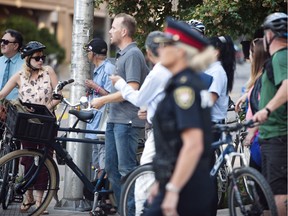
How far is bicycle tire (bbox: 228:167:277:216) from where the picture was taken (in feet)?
20.1

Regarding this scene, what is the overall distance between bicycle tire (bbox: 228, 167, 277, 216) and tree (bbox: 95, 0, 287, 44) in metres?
2.82

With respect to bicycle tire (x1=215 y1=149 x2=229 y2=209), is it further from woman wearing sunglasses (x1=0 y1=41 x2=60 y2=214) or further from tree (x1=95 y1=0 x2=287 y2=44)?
woman wearing sunglasses (x1=0 y1=41 x2=60 y2=214)

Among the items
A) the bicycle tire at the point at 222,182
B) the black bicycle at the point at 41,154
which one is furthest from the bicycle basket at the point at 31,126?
the bicycle tire at the point at 222,182

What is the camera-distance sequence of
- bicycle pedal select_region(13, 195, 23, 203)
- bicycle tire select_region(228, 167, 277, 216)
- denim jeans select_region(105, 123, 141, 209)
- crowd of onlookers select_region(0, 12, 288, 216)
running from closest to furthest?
→ crowd of onlookers select_region(0, 12, 288, 216), bicycle tire select_region(228, 167, 277, 216), denim jeans select_region(105, 123, 141, 209), bicycle pedal select_region(13, 195, 23, 203)

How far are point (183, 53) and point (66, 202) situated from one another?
4529 millimetres

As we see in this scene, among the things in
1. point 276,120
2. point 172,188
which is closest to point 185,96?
point 172,188

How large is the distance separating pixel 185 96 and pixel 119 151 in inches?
123

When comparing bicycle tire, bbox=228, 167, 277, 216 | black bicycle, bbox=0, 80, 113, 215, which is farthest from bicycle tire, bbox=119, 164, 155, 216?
black bicycle, bbox=0, 80, 113, 215

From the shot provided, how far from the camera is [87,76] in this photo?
30.2ft

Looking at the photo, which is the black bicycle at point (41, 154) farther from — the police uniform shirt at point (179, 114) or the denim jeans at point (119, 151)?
the police uniform shirt at point (179, 114)

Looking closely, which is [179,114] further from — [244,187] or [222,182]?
[222,182]

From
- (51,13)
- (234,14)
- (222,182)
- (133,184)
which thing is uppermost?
(51,13)

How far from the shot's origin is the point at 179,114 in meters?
4.86


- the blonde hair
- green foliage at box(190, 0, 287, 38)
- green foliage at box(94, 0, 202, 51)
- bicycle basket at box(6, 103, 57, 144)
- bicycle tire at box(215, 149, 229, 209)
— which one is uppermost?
green foliage at box(94, 0, 202, 51)
